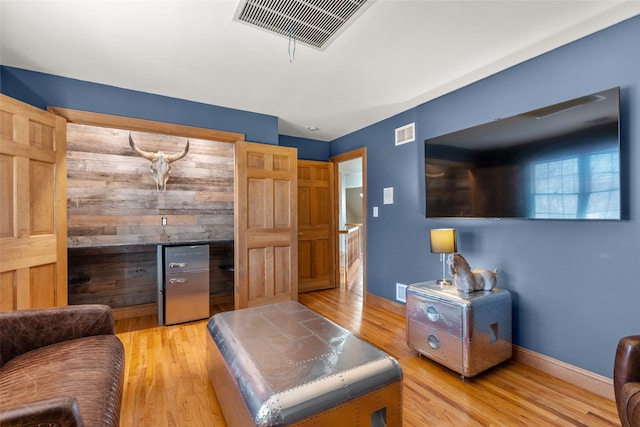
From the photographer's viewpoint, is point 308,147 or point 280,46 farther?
point 308,147

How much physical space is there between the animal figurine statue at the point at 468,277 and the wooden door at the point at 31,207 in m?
3.39

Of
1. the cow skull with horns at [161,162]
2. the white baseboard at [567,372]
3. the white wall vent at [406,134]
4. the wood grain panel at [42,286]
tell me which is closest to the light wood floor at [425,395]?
the white baseboard at [567,372]

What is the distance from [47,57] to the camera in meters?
2.41

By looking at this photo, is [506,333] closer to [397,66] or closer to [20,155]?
[397,66]

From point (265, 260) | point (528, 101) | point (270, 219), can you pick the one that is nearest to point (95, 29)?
point (270, 219)

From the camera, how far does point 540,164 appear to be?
2193 mm

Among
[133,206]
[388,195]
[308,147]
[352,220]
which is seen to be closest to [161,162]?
[133,206]

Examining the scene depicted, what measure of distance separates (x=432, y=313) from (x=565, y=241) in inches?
44.5

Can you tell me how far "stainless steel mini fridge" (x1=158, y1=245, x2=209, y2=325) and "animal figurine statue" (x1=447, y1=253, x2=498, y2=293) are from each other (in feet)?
9.03

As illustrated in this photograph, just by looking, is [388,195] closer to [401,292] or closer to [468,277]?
[401,292]

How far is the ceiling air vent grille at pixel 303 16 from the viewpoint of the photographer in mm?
1772

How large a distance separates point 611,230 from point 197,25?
125 inches

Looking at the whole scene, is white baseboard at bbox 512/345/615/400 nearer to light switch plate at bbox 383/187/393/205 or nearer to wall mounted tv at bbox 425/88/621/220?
wall mounted tv at bbox 425/88/621/220

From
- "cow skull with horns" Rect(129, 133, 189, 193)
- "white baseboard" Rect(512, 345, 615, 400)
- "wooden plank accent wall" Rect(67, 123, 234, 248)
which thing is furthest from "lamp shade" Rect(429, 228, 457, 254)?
"cow skull with horns" Rect(129, 133, 189, 193)
